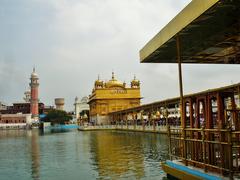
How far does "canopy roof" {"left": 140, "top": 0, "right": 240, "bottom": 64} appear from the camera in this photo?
6.91m

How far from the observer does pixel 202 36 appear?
29.0ft

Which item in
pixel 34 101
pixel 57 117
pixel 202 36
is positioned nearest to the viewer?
pixel 202 36

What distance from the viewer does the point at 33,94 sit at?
128875 mm

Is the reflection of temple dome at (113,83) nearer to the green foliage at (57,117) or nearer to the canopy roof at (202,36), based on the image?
the green foliage at (57,117)

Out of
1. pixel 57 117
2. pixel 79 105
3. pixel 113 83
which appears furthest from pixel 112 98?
pixel 79 105

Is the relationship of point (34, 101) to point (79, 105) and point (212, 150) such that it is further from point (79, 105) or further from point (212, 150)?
point (212, 150)

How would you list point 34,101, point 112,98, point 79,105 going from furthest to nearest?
point 79,105, point 34,101, point 112,98

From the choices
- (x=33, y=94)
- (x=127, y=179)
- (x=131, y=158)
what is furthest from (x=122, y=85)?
(x=127, y=179)

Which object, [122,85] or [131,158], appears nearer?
[131,158]

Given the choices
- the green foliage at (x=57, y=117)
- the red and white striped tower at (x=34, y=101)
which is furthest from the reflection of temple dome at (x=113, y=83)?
the red and white striped tower at (x=34, y=101)

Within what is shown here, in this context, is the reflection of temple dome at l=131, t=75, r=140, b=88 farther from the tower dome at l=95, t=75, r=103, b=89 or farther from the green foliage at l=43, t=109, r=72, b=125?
the green foliage at l=43, t=109, r=72, b=125

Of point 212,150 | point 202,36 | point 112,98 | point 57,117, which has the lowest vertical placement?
point 212,150

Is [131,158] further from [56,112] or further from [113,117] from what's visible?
[56,112]

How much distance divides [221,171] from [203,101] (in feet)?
7.35
